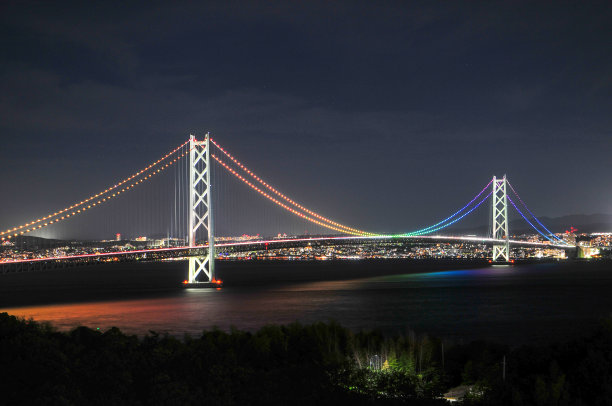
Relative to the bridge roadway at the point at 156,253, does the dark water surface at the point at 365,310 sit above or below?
below

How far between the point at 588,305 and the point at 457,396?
28.6 meters

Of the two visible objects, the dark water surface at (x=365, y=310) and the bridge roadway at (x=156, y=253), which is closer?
the dark water surface at (x=365, y=310)

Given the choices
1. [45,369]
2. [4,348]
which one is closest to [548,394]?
[45,369]

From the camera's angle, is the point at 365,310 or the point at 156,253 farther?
the point at 156,253

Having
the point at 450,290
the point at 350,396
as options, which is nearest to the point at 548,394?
the point at 350,396

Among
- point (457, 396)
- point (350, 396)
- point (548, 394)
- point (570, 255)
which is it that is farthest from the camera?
point (570, 255)

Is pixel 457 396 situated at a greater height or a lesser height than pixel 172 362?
lesser

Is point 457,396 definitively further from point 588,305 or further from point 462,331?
point 588,305

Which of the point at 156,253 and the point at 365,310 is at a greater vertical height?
the point at 156,253

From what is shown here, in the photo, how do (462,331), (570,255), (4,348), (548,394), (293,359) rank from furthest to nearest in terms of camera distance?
(570,255) < (462,331) < (293,359) < (4,348) < (548,394)

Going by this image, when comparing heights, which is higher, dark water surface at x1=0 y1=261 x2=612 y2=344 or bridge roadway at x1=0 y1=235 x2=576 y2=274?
bridge roadway at x1=0 y1=235 x2=576 y2=274

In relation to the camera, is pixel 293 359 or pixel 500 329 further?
pixel 500 329

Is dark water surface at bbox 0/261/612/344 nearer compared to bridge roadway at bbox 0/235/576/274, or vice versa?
dark water surface at bbox 0/261/612/344

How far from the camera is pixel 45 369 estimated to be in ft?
33.0
